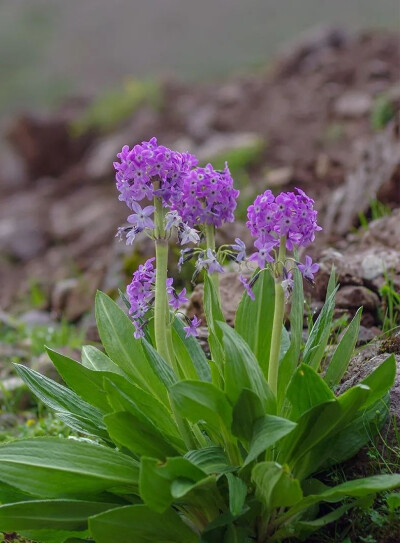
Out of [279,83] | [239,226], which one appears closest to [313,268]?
[239,226]

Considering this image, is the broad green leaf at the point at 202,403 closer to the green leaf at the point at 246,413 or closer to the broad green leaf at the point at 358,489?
the green leaf at the point at 246,413

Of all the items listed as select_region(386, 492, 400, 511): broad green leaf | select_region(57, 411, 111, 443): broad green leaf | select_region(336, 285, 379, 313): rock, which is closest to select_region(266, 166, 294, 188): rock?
select_region(336, 285, 379, 313): rock

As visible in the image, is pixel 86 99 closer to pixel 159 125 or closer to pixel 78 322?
pixel 159 125

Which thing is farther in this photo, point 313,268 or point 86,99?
point 86,99

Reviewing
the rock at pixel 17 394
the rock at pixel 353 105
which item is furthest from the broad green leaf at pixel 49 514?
the rock at pixel 353 105

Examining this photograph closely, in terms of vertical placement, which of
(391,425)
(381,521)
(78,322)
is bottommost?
(381,521)

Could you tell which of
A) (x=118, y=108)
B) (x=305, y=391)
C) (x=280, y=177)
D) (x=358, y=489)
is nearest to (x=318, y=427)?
(x=305, y=391)

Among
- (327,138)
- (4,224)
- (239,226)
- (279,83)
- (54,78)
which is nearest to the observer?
(239,226)

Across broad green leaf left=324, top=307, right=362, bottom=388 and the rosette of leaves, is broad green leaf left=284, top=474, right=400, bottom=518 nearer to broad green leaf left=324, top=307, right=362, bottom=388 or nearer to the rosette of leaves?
the rosette of leaves
